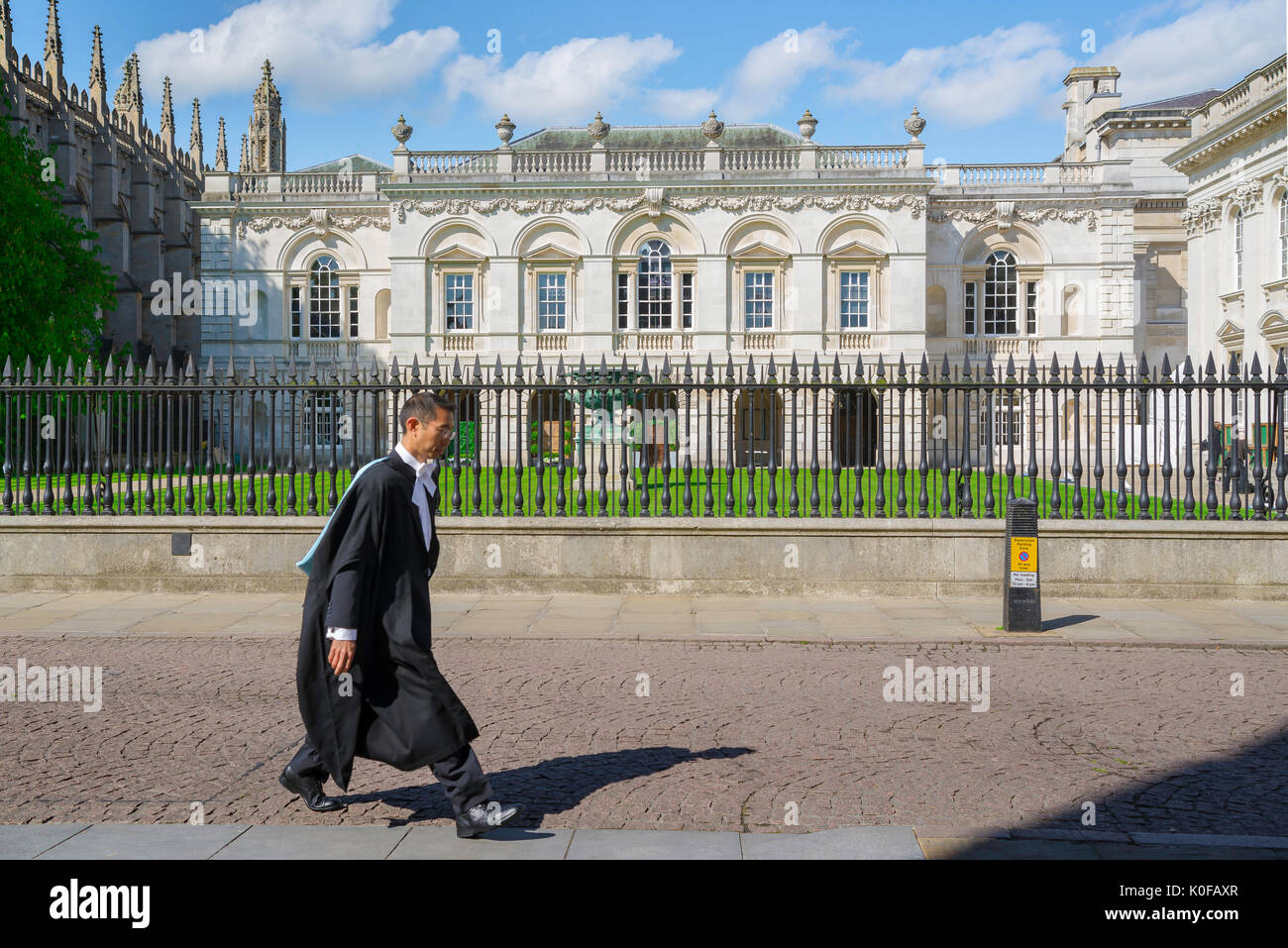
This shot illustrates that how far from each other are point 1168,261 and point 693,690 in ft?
158

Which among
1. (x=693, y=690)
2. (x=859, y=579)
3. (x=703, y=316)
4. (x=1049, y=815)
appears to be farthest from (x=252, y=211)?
(x=1049, y=815)

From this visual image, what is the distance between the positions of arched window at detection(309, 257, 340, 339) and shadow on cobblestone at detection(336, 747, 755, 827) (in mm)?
42548

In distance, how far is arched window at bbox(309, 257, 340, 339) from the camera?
150ft

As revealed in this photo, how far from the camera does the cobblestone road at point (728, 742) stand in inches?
195

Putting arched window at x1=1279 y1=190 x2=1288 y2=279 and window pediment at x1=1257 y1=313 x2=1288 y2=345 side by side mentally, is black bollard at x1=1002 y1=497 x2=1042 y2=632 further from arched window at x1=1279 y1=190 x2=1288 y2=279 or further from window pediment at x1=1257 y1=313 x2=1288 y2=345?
arched window at x1=1279 y1=190 x2=1288 y2=279

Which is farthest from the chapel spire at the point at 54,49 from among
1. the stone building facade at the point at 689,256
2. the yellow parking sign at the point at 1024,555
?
the yellow parking sign at the point at 1024,555

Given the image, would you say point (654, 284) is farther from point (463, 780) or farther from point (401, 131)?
point (463, 780)

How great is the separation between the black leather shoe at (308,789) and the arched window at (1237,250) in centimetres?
3859

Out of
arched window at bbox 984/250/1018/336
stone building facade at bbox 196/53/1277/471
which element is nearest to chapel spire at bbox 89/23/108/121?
stone building facade at bbox 196/53/1277/471

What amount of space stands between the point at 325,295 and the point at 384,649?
43.7 metres

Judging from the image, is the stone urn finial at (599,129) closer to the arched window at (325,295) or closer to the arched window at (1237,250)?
the arched window at (325,295)

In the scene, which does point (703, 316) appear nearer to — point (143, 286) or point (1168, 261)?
point (1168, 261)

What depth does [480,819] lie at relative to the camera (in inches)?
175
